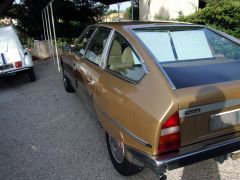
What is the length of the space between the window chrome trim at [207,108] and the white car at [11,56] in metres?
6.27

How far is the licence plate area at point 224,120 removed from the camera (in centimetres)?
224

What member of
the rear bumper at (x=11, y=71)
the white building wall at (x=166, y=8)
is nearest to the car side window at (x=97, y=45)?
the rear bumper at (x=11, y=71)

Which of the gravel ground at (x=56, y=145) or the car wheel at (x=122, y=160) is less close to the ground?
the car wheel at (x=122, y=160)

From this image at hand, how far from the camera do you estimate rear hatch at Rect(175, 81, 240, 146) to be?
208 cm

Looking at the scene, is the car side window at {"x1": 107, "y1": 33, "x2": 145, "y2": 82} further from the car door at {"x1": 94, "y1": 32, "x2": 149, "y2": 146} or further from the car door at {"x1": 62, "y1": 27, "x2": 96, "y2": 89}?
the car door at {"x1": 62, "y1": 27, "x2": 96, "y2": 89}

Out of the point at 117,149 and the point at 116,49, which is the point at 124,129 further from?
the point at 116,49

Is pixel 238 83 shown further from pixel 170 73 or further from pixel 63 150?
pixel 63 150

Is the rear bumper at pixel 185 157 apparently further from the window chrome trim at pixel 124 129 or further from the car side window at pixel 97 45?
the car side window at pixel 97 45

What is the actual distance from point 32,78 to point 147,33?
559 cm

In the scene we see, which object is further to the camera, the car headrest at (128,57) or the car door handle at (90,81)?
the car door handle at (90,81)

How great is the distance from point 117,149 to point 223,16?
19.3 ft

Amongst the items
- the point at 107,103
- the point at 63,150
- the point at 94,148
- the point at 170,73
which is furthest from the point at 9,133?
the point at 170,73

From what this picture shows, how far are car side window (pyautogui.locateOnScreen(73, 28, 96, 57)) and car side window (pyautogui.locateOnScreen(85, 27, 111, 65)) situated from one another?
0.95ft

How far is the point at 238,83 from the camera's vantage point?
7.47 ft
